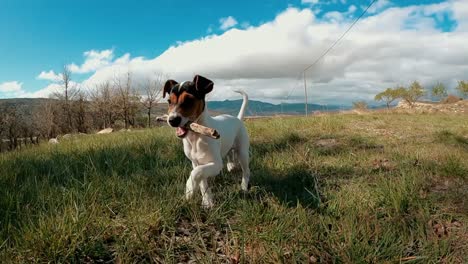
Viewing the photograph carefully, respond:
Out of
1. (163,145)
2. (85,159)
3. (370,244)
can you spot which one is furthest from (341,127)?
(370,244)

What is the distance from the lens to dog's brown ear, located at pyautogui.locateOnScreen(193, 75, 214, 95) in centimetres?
345

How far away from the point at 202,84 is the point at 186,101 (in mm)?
272

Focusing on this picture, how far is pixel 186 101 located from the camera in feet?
11.0

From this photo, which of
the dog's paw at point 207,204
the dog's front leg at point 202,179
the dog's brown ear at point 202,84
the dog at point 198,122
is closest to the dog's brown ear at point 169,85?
the dog at point 198,122

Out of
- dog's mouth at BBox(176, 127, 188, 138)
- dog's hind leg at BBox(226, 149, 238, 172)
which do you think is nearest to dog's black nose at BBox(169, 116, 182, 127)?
dog's mouth at BBox(176, 127, 188, 138)

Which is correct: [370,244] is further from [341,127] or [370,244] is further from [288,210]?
[341,127]

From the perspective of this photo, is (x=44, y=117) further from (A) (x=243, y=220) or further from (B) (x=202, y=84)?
(A) (x=243, y=220)

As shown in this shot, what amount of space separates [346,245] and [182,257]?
121 cm

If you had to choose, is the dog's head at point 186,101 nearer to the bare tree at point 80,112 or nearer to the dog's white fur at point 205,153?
the dog's white fur at point 205,153

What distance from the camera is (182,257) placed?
265 centimetres

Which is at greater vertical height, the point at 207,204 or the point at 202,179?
the point at 202,179

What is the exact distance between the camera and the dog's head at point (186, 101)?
3.31 metres

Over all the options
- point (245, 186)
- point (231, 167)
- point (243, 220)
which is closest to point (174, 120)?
point (243, 220)

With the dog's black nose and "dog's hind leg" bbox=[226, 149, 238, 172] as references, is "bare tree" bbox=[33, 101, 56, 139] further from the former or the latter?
the dog's black nose
